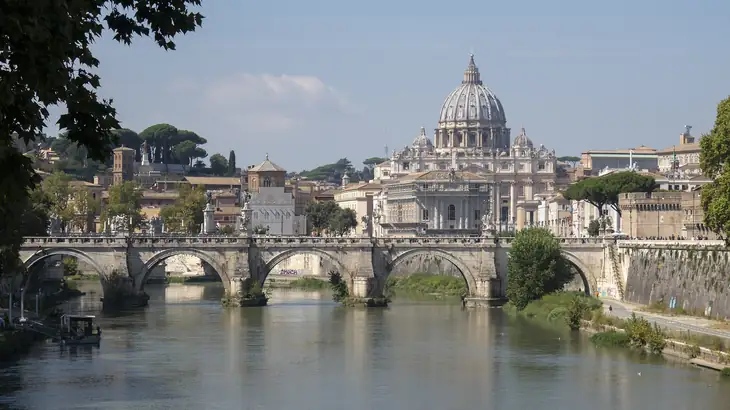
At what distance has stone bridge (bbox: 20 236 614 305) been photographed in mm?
55125

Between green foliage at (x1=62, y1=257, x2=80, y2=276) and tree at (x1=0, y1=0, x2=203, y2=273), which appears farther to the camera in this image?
green foliage at (x1=62, y1=257, x2=80, y2=276)

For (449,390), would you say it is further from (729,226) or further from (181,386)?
(729,226)

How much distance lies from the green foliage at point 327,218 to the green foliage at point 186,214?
530 inches

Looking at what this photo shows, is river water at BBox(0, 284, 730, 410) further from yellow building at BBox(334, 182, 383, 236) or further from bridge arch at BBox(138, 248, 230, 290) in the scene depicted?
yellow building at BBox(334, 182, 383, 236)

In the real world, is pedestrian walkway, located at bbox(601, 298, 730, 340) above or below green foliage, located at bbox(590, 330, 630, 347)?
above

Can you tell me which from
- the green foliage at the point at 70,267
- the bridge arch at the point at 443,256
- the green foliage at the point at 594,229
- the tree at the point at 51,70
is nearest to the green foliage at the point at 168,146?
the green foliage at the point at 70,267

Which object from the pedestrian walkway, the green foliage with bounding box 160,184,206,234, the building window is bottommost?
the pedestrian walkway

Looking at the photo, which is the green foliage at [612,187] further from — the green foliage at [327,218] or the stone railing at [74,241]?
the stone railing at [74,241]

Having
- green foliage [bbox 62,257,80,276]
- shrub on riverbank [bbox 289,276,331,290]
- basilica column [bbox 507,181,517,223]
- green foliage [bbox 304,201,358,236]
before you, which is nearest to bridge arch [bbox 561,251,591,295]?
shrub on riverbank [bbox 289,276,331,290]

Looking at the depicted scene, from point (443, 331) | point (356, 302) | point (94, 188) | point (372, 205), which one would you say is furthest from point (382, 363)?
point (372, 205)

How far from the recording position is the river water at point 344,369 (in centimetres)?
2984

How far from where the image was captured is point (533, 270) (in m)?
51.8

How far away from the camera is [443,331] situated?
45.5 m

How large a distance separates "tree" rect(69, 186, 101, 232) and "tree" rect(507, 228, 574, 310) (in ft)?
136
